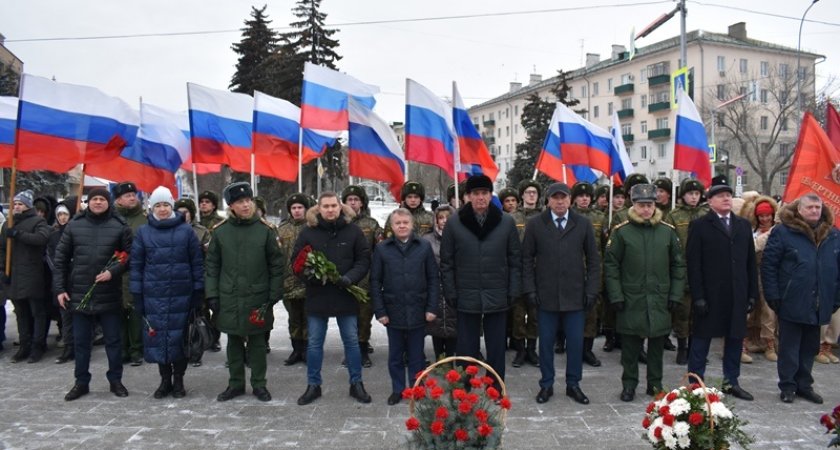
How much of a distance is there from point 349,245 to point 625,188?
4.51m

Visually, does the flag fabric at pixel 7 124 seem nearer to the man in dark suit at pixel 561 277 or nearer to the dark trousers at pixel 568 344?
the man in dark suit at pixel 561 277

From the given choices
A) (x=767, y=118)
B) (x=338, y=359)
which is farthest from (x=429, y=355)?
(x=767, y=118)

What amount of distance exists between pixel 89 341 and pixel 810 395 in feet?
23.9

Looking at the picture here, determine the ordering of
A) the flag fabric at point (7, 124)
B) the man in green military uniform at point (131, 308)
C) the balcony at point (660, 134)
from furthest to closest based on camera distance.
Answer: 1. the balcony at point (660, 134)
2. the flag fabric at point (7, 124)
3. the man in green military uniform at point (131, 308)

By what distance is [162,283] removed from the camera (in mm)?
5918

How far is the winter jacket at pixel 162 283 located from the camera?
592 centimetres

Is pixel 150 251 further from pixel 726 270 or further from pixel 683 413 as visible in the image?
pixel 726 270

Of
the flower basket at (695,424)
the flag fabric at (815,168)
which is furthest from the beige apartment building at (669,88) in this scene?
the flower basket at (695,424)

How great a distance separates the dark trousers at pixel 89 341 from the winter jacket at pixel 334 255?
2.08 meters

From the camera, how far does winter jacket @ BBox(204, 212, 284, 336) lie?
5875 millimetres

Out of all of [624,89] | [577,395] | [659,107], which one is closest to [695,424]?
[577,395]

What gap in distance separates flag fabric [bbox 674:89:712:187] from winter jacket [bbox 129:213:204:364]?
22.2ft

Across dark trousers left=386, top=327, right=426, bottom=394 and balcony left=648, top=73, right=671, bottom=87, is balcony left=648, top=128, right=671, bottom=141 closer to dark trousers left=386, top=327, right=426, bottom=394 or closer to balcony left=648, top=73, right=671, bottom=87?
balcony left=648, top=73, right=671, bottom=87

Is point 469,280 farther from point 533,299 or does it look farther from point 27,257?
point 27,257
